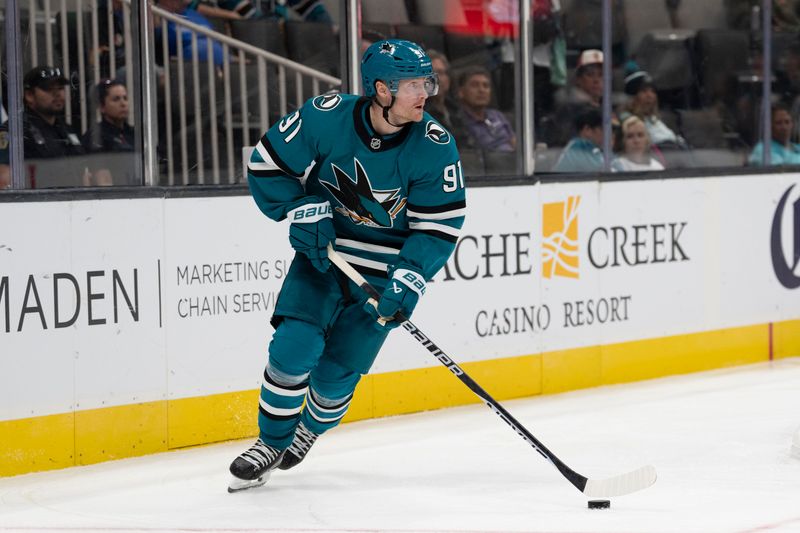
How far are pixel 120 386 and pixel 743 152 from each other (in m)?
3.38

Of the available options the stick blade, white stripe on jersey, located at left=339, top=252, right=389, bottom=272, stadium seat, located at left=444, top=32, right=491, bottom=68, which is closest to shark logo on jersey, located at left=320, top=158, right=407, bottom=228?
white stripe on jersey, located at left=339, top=252, right=389, bottom=272

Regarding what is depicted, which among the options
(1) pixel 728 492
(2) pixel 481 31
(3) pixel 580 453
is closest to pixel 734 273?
(2) pixel 481 31

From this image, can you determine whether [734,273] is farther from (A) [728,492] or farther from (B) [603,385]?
(A) [728,492]

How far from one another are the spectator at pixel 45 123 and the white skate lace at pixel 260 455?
43.7 inches

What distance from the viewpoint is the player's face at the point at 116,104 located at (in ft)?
15.6

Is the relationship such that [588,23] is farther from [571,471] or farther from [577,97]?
[571,471]

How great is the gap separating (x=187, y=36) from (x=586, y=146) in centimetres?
192

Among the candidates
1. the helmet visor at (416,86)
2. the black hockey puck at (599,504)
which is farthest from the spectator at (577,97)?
the black hockey puck at (599,504)

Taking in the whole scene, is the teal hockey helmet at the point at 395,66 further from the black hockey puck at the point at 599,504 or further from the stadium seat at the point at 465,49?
the stadium seat at the point at 465,49

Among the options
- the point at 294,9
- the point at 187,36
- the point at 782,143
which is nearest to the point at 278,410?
the point at 187,36

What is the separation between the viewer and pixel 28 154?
14.9 ft

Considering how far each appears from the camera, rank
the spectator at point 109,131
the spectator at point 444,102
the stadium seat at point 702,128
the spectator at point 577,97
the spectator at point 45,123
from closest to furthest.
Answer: the spectator at point 45,123, the spectator at point 109,131, the spectator at point 444,102, the spectator at point 577,97, the stadium seat at point 702,128

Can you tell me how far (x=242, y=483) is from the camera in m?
4.12

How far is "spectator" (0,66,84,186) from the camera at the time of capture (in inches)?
179
